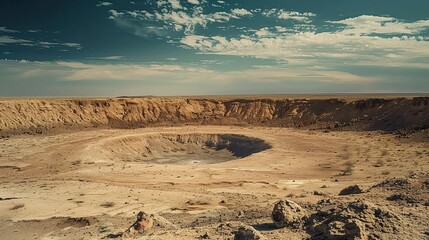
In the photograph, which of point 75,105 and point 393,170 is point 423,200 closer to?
point 393,170

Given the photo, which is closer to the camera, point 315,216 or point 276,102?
point 315,216

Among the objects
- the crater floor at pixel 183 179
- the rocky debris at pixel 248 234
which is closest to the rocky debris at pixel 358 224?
the crater floor at pixel 183 179

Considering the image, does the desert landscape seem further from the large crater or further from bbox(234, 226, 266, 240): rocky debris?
the large crater

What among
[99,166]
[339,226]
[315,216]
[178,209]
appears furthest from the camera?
[99,166]

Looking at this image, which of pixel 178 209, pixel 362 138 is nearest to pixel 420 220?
pixel 178 209

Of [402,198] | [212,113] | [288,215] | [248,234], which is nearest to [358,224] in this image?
[288,215]

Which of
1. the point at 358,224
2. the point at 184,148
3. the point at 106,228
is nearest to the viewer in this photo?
the point at 358,224

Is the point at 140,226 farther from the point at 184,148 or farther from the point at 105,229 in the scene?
the point at 184,148

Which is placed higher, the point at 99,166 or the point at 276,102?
the point at 276,102
